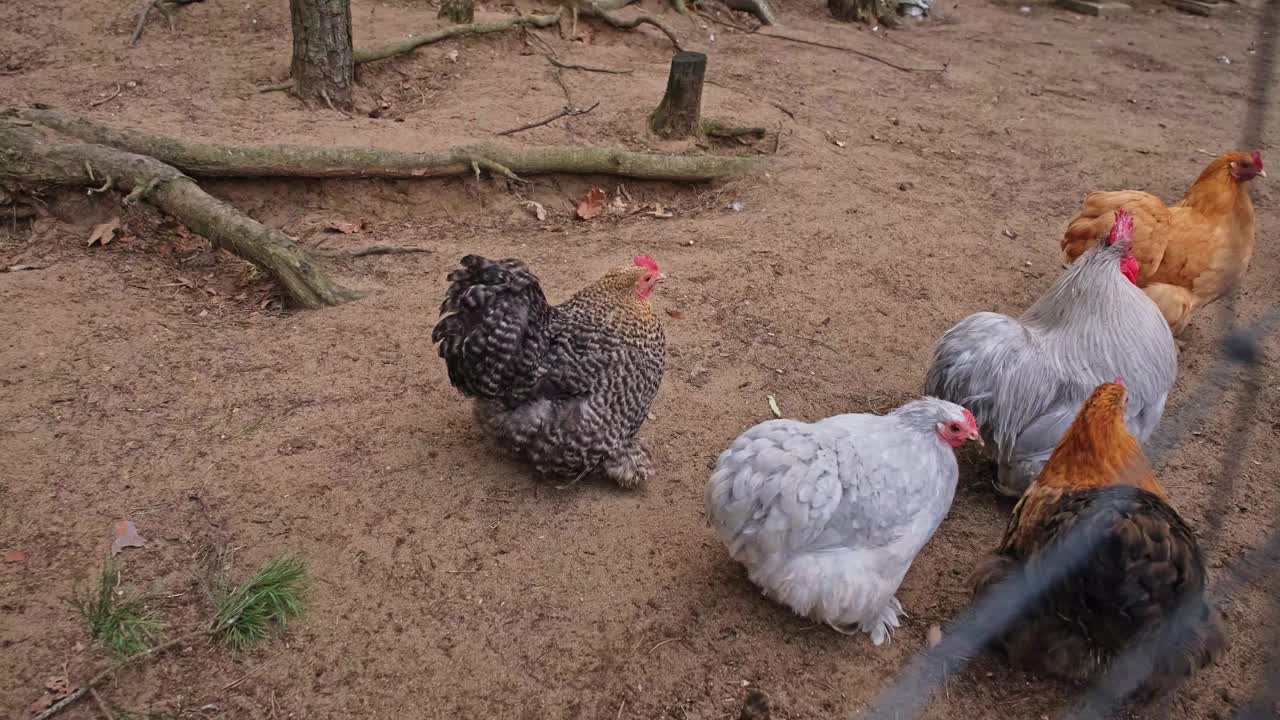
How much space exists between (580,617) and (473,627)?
14.2 inches

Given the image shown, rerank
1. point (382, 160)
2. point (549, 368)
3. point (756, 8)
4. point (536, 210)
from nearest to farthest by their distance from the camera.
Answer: point (549, 368) < point (382, 160) < point (536, 210) < point (756, 8)

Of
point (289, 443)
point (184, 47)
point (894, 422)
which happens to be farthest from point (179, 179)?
point (894, 422)

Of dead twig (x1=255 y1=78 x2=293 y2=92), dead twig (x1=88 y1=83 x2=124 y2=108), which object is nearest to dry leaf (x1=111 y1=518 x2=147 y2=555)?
dead twig (x1=88 y1=83 x2=124 y2=108)

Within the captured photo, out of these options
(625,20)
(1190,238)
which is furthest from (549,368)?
(625,20)

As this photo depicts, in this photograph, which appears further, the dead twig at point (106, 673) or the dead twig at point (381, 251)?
the dead twig at point (381, 251)

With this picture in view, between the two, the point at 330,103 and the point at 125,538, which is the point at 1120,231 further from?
the point at 330,103

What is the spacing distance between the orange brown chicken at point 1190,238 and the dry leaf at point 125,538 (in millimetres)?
4596

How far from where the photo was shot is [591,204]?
212 inches

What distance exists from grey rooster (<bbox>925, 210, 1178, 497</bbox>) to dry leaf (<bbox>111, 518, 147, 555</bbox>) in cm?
321

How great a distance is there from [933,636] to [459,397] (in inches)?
88.0

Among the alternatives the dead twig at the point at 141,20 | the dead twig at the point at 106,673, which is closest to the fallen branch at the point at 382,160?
the dead twig at the point at 141,20

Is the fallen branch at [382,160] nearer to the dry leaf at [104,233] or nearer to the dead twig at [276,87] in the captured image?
the dry leaf at [104,233]

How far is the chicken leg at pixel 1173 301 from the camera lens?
13.6ft

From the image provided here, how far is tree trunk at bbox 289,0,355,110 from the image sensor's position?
553 centimetres
